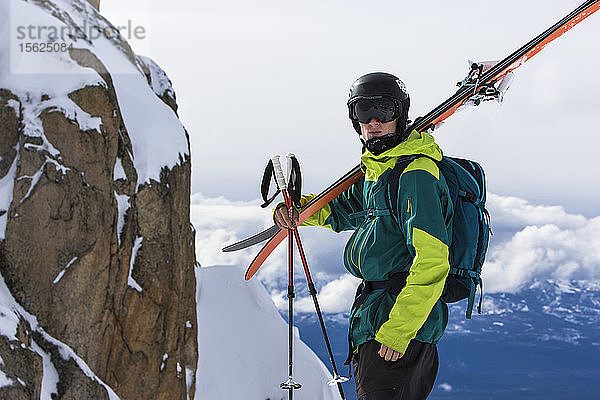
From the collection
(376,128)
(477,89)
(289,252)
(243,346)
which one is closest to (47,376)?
(289,252)

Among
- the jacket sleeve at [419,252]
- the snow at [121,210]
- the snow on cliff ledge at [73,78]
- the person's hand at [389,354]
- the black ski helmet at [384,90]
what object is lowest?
the person's hand at [389,354]

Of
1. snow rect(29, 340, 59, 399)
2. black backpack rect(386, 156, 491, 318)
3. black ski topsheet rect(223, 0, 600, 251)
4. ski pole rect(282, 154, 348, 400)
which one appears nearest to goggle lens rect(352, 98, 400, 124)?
black backpack rect(386, 156, 491, 318)

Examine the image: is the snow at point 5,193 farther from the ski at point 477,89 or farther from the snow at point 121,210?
the ski at point 477,89

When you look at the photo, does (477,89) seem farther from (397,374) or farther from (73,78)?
(73,78)

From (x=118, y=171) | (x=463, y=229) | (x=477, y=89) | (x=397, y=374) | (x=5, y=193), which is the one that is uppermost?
(x=118, y=171)

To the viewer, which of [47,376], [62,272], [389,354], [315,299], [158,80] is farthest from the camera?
[158,80]

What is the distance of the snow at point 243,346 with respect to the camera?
1341 cm

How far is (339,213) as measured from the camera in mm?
3693

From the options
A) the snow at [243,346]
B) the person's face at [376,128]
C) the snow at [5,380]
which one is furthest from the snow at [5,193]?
the snow at [243,346]

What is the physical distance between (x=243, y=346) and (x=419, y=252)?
1299 centimetres

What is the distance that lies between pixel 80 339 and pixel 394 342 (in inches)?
144

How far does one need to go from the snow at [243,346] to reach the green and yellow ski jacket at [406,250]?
34.0ft

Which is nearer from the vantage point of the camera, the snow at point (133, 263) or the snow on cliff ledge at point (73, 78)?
the snow on cliff ledge at point (73, 78)

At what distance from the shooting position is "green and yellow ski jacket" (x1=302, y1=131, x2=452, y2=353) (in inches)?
103
